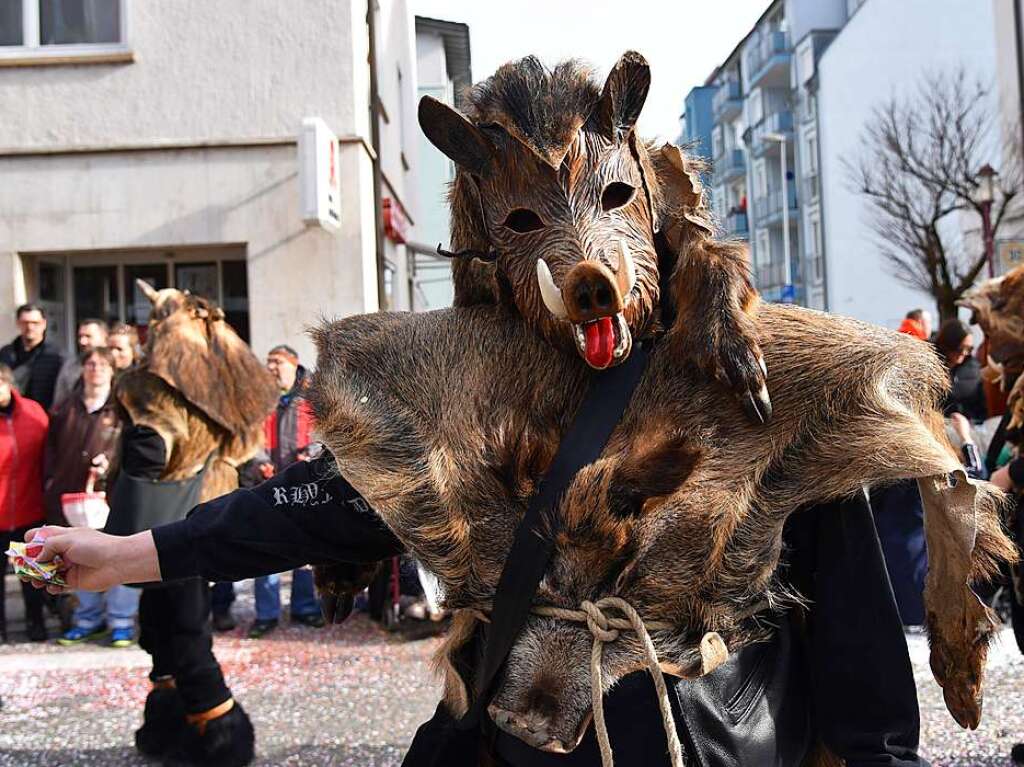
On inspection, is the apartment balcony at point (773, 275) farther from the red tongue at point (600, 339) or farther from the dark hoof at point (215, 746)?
the red tongue at point (600, 339)

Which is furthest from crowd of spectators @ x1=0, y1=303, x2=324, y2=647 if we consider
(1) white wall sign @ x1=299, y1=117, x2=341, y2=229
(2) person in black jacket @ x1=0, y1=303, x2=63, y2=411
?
(1) white wall sign @ x1=299, y1=117, x2=341, y2=229

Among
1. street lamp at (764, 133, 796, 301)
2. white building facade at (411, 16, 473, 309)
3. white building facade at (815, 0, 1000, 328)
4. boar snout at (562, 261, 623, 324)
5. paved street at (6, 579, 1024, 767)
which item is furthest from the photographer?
street lamp at (764, 133, 796, 301)

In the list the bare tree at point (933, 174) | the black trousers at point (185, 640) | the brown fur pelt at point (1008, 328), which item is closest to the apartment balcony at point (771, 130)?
the bare tree at point (933, 174)

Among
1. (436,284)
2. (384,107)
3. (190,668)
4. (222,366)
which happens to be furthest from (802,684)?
(436,284)

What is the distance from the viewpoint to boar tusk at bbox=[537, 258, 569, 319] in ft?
4.99

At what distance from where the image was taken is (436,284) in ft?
64.6

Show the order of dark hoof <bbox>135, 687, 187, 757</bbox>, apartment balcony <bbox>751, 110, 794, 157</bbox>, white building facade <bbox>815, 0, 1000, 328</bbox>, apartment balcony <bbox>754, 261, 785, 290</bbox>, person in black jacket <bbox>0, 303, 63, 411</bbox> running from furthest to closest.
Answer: apartment balcony <bbox>754, 261, 785, 290</bbox>
apartment balcony <bbox>751, 110, 794, 157</bbox>
white building facade <bbox>815, 0, 1000, 328</bbox>
person in black jacket <bbox>0, 303, 63, 411</bbox>
dark hoof <bbox>135, 687, 187, 757</bbox>

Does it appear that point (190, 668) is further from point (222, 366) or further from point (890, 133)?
point (890, 133)

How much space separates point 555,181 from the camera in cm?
164

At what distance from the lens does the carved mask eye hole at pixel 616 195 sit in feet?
5.41

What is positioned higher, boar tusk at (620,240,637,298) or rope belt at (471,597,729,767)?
boar tusk at (620,240,637,298)

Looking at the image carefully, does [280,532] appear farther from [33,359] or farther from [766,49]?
[766,49]

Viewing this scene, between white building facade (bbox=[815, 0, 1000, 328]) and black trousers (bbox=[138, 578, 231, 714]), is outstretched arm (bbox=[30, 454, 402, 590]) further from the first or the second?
white building facade (bbox=[815, 0, 1000, 328])

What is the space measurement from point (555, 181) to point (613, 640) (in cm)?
68
